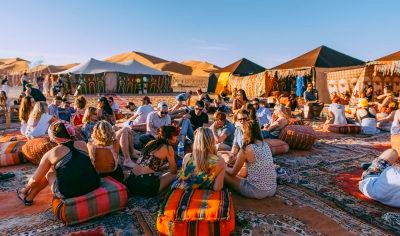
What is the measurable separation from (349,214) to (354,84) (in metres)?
14.0

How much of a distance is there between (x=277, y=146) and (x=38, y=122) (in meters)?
5.00

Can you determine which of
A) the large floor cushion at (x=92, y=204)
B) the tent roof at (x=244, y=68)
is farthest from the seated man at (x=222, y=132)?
the tent roof at (x=244, y=68)

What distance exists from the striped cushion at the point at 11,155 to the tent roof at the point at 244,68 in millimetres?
20524

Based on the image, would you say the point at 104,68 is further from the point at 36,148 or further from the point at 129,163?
the point at 129,163

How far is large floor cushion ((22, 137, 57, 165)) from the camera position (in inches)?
244

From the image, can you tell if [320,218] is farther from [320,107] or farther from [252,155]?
[320,107]

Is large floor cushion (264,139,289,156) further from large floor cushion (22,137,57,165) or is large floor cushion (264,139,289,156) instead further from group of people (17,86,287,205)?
large floor cushion (22,137,57,165)

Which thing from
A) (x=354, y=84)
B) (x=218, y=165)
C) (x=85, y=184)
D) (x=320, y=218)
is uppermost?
(x=354, y=84)

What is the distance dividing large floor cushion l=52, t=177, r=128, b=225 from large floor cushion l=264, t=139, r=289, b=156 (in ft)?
12.1

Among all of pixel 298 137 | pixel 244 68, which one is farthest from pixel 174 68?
pixel 298 137

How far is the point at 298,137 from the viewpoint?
24.0ft

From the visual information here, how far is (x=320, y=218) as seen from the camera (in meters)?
4.05

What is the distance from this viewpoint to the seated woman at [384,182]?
4234mm

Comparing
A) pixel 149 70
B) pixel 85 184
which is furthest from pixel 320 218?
pixel 149 70
